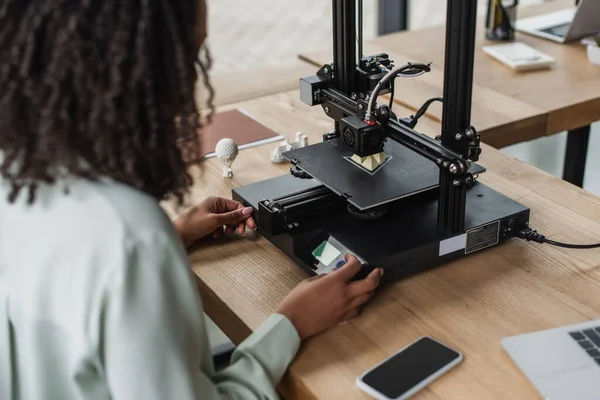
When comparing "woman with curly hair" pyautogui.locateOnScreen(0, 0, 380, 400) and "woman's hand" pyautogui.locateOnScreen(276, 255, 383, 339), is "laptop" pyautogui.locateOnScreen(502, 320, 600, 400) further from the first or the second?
"woman with curly hair" pyautogui.locateOnScreen(0, 0, 380, 400)

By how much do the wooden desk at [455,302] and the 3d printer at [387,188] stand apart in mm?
44

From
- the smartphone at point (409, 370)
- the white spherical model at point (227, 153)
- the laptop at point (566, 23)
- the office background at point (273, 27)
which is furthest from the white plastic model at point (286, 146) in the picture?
the office background at point (273, 27)

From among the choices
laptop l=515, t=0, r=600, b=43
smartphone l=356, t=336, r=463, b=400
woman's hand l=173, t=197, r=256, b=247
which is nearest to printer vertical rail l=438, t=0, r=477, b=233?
smartphone l=356, t=336, r=463, b=400

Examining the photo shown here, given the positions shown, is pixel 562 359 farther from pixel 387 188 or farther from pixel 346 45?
pixel 346 45

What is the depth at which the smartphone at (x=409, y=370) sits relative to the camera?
0.99 m

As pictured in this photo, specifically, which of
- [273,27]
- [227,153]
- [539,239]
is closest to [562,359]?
[539,239]

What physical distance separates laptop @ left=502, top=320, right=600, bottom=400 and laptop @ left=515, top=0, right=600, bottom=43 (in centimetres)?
141

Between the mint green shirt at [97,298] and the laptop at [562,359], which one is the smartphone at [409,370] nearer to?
the laptop at [562,359]

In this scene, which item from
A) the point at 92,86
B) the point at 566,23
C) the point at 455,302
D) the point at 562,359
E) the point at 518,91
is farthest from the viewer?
the point at 566,23

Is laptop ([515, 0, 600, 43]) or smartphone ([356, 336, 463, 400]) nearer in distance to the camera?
smartphone ([356, 336, 463, 400])

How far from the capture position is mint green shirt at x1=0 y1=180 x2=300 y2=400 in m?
0.83

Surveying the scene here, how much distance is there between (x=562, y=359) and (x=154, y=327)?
21.3 inches

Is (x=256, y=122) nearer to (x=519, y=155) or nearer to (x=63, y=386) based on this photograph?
(x=63, y=386)

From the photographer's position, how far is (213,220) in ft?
4.40
